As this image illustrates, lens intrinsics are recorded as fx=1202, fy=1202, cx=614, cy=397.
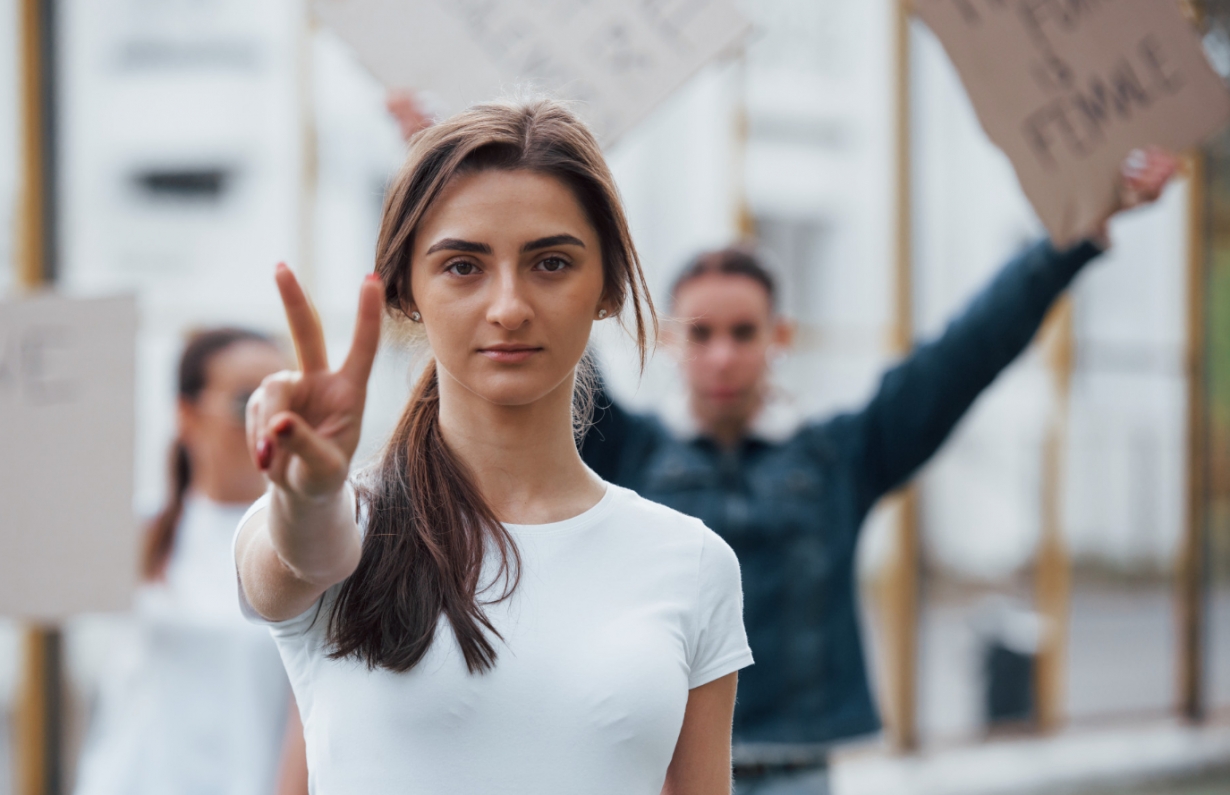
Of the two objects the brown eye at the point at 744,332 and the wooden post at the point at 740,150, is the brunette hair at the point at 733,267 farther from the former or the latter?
the wooden post at the point at 740,150

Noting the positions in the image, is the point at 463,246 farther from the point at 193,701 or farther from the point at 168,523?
the point at 168,523

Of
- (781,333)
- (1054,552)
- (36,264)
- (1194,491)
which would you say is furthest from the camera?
(1194,491)

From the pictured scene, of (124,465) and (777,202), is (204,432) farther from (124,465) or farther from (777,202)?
(777,202)

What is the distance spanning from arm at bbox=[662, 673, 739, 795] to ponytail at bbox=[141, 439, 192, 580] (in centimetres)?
181

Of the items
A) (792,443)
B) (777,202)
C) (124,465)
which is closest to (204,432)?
(124,465)

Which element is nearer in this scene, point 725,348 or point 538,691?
point 538,691

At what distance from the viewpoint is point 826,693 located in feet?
7.36

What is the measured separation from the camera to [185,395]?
2850 mm

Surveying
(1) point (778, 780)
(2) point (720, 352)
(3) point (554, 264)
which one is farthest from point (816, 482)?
(3) point (554, 264)

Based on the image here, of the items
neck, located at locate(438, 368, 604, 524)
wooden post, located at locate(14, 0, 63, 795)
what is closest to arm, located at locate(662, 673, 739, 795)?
neck, located at locate(438, 368, 604, 524)

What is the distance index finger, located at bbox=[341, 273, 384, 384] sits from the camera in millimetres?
868

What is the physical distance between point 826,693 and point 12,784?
9.56 feet

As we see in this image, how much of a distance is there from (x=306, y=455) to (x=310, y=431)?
0.06 ft

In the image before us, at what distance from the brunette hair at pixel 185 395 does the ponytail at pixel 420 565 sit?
5.96 feet
